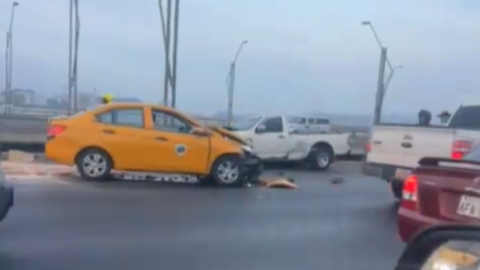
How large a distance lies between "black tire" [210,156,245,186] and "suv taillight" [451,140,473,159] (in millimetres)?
5378

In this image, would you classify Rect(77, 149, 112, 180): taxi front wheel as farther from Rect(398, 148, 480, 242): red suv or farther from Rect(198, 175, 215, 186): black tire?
Rect(398, 148, 480, 242): red suv

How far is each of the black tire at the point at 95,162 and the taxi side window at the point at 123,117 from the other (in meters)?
0.65

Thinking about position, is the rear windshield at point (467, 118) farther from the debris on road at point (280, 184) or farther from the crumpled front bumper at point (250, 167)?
the crumpled front bumper at point (250, 167)

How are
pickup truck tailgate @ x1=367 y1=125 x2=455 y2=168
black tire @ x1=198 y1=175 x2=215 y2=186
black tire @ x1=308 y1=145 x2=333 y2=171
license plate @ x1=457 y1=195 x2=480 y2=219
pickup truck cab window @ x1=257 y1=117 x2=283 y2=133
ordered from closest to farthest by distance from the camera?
license plate @ x1=457 y1=195 x2=480 y2=219 < pickup truck tailgate @ x1=367 y1=125 x2=455 y2=168 < black tire @ x1=198 y1=175 x2=215 y2=186 < pickup truck cab window @ x1=257 y1=117 x2=283 y2=133 < black tire @ x1=308 y1=145 x2=333 y2=171

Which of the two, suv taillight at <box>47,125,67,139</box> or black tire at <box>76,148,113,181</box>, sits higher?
suv taillight at <box>47,125,67,139</box>

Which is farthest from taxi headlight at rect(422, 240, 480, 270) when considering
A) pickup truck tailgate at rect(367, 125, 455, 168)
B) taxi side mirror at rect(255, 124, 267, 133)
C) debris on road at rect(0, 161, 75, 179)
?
taxi side mirror at rect(255, 124, 267, 133)

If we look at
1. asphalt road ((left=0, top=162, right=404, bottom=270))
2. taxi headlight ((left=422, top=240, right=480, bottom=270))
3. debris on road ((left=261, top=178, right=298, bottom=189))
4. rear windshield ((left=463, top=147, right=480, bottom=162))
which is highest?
taxi headlight ((left=422, top=240, right=480, bottom=270))

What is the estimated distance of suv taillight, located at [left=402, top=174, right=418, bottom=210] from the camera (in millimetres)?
8094

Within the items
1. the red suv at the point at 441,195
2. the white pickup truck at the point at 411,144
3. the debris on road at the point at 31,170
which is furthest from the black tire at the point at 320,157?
the red suv at the point at 441,195

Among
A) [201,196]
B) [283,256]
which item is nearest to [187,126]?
[201,196]

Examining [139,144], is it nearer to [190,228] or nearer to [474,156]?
[190,228]

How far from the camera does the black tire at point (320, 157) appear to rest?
2488 centimetres

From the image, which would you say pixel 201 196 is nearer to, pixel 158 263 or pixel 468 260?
pixel 158 263

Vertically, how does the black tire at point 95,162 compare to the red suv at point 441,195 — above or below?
below
